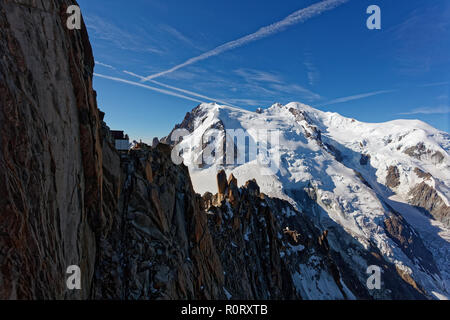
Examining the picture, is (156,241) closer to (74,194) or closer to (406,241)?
(74,194)

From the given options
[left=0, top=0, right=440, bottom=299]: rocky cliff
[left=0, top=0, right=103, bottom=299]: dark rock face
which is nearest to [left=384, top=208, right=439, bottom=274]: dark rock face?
[left=0, top=0, right=440, bottom=299]: rocky cliff

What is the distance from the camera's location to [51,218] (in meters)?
Answer: 9.27

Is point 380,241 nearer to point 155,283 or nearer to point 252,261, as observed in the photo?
point 252,261

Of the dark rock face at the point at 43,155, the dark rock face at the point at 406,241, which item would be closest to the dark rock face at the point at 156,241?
the dark rock face at the point at 43,155

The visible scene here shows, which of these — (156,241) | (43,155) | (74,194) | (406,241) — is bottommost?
(406,241)

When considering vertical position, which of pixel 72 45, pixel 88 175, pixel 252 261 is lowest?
pixel 252 261

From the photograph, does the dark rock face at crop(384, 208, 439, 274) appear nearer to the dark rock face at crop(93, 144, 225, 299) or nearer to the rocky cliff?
the rocky cliff

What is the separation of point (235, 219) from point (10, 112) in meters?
35.5

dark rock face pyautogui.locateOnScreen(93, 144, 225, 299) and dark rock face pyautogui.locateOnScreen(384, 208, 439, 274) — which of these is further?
dark rock face pyautogui.locateOnScreen(384, 208, 439, 274)

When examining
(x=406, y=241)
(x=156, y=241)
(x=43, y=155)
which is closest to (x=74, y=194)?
(x=43, y=155)

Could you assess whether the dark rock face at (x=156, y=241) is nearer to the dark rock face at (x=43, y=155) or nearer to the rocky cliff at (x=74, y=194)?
the rocky cliff at (x=74, y=194)

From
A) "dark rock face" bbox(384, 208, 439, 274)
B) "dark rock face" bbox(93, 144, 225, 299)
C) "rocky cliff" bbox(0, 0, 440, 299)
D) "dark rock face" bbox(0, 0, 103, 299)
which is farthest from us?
"dark rock face" bbox(384, 208, 439, 274)

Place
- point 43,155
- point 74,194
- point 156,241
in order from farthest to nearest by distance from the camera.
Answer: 1. point 156,241
2. point 74,194
3. point 43,155
